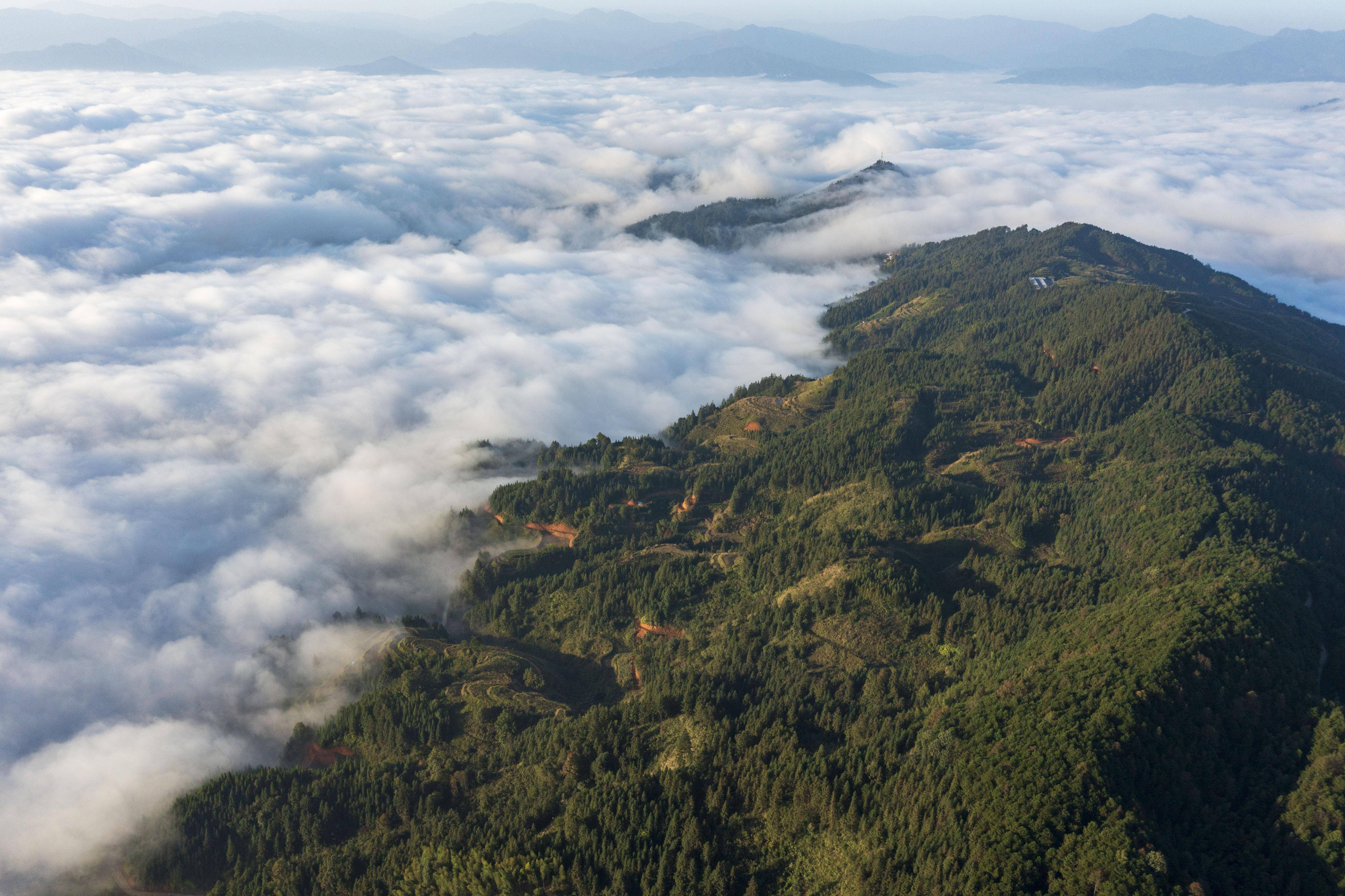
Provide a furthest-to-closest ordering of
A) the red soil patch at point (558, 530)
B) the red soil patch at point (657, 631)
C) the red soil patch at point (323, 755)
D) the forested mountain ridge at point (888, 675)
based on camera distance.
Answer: the red soil patch at point (558, 530) → the red soil patch at point (657, 631) → the red soil patch at point (323, 755) → the forested mountain ridge at point (888, 675)

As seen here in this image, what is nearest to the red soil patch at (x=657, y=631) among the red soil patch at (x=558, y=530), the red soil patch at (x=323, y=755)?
the red soil patch at (x=558, y=530)

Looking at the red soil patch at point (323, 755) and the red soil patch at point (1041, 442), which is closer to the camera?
the red soil patch at point (323, 755)

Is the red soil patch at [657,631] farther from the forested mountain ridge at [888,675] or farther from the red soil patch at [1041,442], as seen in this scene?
the red soil patch at [1041,442]

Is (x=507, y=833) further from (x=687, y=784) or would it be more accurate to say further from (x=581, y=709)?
(x=581, y=709)

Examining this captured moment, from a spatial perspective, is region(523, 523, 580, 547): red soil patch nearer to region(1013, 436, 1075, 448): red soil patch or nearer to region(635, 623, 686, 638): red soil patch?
region(635, 623, 686, 638): red soil patch

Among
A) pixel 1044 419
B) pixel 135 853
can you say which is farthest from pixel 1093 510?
pixel 135 853

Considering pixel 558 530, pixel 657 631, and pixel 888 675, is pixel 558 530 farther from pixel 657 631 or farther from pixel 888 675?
pixel 888 675
